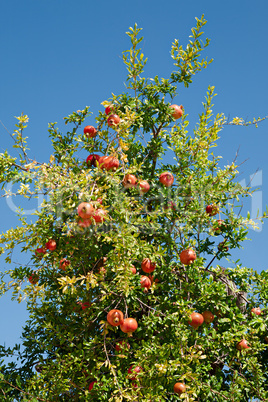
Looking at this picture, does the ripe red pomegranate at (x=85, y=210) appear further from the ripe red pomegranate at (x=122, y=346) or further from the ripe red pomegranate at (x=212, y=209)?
the ripe red pomegranate at (x=212, y=209)

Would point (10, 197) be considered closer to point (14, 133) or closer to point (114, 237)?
point (14, 133)

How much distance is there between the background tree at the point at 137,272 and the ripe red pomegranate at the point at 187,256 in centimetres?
1

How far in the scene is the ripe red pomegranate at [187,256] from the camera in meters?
4.64

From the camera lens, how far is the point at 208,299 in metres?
4.69

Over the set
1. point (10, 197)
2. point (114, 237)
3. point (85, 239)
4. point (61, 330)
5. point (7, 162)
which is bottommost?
point (61, 330)

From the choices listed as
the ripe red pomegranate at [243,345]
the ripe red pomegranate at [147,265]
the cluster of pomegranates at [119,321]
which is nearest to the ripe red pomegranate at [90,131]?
the ripe red pomegranate at [147,265]

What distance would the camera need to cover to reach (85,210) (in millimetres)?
3844

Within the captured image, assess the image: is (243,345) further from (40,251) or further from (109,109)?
(109,109)

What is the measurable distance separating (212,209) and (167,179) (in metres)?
0.74

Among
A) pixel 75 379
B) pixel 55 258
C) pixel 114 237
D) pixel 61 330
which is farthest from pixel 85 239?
pixel 75 379

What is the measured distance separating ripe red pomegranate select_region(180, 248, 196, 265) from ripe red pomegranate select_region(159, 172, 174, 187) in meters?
0.92

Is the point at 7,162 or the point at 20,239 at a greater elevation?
the point at 7,162

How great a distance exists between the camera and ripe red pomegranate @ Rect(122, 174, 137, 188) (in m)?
4.76

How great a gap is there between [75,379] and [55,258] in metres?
1.42
